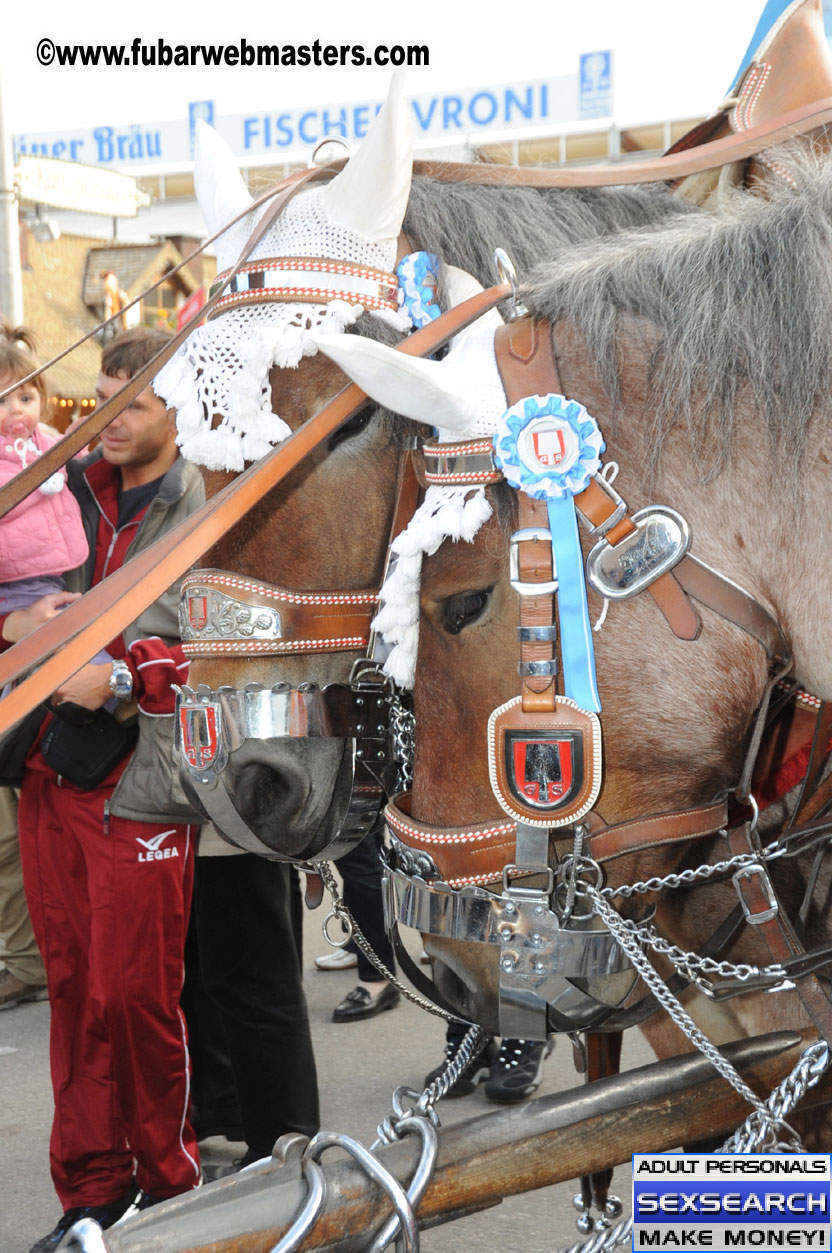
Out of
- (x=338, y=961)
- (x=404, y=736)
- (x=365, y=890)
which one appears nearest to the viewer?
(x=404, y=736)

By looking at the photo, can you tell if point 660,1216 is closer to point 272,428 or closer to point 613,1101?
point 613,1101

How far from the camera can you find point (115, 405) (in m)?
2.14

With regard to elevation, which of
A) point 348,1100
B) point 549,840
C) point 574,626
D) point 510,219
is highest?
A: point 510,219

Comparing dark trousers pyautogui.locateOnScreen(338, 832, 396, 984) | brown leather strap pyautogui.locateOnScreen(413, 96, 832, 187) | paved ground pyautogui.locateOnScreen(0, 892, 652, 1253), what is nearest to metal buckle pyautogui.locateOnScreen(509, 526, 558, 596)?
brown leather strap pyautogui.locateOnScreen(413, 96, 832, 187)

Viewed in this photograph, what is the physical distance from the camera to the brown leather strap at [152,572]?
1.43 meters

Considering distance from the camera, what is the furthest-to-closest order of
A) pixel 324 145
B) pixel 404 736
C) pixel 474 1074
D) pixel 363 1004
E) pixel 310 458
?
pixel 363 1004, pixel 474 1074, pixel 324 145, pixel 310 458, pixel 404 736

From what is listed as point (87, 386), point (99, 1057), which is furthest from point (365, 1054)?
point (87, 386)

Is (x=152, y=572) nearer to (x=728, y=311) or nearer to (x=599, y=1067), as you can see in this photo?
(x=728, y=311)

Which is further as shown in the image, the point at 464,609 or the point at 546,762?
the point at 464,609

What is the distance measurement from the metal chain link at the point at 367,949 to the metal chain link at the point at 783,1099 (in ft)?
1.27

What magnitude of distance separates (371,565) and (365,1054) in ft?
8.35

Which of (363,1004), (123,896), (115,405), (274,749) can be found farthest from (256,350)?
(363,1004)

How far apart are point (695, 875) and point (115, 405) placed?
4.17 ft

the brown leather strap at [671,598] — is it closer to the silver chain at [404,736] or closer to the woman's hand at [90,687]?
the silver chain at [404,736]
